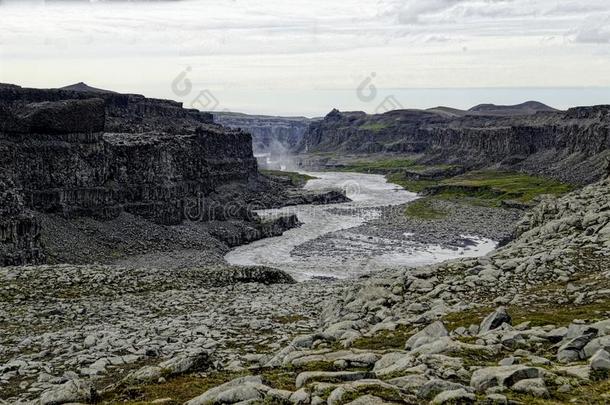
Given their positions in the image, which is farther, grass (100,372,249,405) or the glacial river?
the glacial river

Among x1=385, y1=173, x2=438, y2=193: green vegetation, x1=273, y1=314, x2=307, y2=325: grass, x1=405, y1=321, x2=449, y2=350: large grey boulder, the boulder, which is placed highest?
the boulder

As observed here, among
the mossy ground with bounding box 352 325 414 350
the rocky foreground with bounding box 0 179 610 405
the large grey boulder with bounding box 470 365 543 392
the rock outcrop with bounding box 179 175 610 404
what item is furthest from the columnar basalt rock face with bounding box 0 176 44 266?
the large grey boulder with bounding box 470 365 543 392

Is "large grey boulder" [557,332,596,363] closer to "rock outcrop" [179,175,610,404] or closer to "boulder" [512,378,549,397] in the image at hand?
"rock outcrop" [179,175,610,404]

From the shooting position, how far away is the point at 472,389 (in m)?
11.2

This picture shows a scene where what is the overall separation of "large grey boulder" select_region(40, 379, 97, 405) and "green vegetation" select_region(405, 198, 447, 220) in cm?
9408

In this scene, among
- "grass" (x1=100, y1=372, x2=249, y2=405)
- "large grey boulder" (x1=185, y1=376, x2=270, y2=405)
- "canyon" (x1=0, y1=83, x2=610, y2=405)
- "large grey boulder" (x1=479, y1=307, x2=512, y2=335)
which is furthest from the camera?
"large grey boulder" (x1=479, y1=307, x2=512, y2=335)

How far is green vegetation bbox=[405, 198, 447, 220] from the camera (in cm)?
10706

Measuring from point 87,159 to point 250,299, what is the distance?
49.0 metres

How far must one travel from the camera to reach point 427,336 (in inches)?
637

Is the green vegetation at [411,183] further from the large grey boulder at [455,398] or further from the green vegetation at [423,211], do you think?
the large grey boulder at [455,398]

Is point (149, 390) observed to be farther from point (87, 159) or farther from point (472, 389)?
point (87, 159)

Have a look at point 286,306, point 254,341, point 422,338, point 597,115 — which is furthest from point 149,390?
point 597,115

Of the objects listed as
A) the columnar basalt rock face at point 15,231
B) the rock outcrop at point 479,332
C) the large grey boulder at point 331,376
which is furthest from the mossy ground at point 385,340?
the columnar basalt rock face at point 15,231

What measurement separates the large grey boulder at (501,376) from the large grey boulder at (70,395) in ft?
26.6
